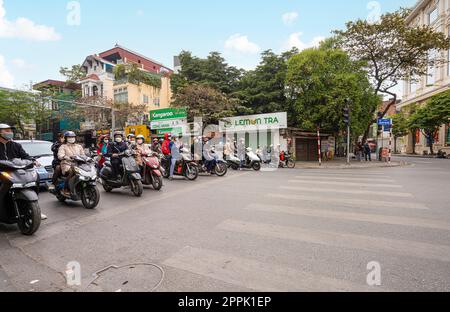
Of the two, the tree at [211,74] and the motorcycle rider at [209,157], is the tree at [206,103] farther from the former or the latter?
the motorcycle rider at [209,157]

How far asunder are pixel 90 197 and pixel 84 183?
36 centimetres

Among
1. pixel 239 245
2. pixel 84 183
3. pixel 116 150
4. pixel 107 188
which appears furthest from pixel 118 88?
pixel 239 245

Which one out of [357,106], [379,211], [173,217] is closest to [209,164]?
Answer: [173,217]

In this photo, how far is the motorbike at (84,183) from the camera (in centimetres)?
583

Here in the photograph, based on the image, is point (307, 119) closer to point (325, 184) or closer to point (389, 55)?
point (389, 55)

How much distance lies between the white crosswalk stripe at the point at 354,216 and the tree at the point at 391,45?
19.6m

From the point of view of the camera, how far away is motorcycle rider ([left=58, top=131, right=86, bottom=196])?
6.08 meters

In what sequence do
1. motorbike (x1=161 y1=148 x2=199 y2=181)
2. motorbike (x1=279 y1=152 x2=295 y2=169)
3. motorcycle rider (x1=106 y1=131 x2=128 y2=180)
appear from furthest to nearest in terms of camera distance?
motorbike (x1=279 y1=152 x2=295 y2=169) → motorbike (x1=161 y1=148 x2=199 y2=181) → motorcycle rider (x1=106 y1=131 x2=128 y2=180)

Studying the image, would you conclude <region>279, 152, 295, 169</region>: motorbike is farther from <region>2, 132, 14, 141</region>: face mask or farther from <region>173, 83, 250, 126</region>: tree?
<region>2, 132, 14, 141</region>: face mask

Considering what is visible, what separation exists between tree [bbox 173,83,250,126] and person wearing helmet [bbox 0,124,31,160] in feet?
56.8

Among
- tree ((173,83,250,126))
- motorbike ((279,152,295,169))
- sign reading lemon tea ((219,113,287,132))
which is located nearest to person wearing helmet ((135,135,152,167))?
motorbike ((279,152,295,169))

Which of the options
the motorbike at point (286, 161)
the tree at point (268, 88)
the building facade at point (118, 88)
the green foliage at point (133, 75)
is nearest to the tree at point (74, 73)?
the building facade at point (118, 88)
